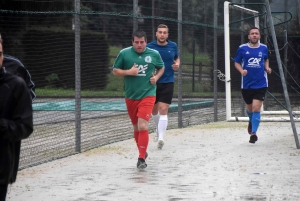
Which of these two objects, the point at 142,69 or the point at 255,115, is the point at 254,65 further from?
the point at 142,69

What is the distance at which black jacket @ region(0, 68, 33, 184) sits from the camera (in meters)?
5.32

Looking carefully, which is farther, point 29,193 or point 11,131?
point 29,193

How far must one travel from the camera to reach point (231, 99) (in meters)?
18.8

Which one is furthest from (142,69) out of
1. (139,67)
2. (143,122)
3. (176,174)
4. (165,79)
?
(165,79)

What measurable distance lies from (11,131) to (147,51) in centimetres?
574

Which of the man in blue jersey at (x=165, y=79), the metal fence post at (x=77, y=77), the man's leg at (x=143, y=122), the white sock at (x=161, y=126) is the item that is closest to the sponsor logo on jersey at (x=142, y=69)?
the man's leg at (x=143, y=122)

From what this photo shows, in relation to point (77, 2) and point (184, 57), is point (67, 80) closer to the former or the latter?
point (184, 57)

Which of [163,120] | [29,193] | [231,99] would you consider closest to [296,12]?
[231,99]

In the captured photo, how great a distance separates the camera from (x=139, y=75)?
10766 millimetres

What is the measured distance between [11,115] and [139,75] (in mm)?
5412

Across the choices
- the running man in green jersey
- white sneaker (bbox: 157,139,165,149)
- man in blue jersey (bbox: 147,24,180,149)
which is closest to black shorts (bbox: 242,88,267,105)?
man in blue jersey (bbox: 147,24,180,149)

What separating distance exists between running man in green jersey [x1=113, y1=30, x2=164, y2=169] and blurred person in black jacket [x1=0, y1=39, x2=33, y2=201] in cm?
522

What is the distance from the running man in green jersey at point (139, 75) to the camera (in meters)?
10.7

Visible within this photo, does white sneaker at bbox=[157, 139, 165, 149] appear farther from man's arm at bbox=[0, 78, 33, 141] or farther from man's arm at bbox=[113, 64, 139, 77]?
man's arm at bbox=[0, 78, 33, 141]
